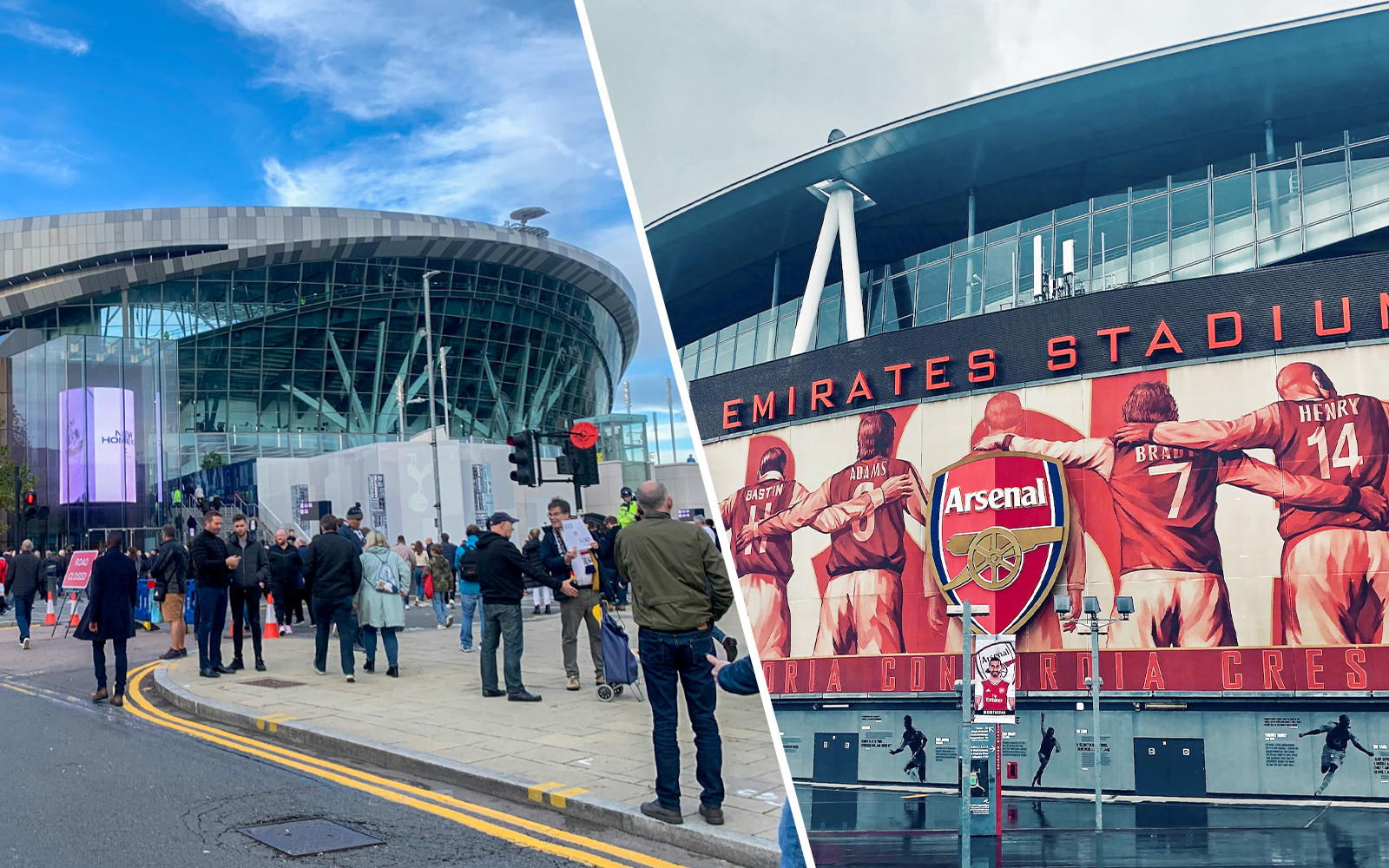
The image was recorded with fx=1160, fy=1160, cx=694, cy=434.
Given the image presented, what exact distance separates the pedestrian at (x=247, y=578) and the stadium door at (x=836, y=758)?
25.4ft

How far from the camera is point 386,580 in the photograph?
491 inches

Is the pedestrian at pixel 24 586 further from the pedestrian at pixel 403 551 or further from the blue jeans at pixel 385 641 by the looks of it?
the blue jeans at pixel 385 641

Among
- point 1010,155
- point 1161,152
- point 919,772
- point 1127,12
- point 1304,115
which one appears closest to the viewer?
point 1127,12

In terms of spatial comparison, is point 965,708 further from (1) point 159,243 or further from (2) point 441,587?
(1) point 159,243

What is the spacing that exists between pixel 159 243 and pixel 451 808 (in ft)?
220

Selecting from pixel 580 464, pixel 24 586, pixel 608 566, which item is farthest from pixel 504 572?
pixel 24 586

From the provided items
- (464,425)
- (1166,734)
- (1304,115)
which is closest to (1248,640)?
(1166,734)

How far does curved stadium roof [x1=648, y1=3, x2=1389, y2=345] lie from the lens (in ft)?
11.4

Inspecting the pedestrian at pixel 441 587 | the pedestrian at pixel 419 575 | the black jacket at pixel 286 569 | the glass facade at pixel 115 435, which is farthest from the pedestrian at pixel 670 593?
the glass facade at pixel 115 435

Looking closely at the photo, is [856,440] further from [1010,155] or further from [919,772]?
[1010,155]

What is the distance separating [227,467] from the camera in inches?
1594

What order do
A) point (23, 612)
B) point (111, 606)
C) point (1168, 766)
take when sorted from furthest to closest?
point (1168, 766) → point (23, 612) → point (111, 606)

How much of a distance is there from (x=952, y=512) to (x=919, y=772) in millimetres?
7674

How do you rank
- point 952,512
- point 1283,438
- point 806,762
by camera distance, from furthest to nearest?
point 1283,438
point 952,512
point 806,762
